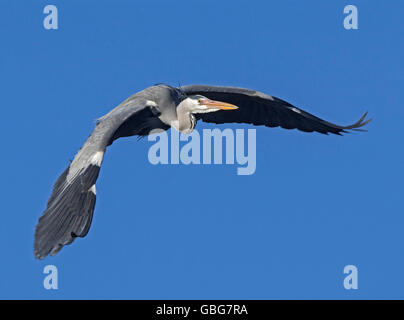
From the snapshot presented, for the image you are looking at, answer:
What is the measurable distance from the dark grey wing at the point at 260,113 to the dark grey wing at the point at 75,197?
2.23 metres

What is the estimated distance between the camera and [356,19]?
11648 mm

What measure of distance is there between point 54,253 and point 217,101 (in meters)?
4.45

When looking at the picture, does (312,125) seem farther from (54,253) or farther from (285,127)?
(54,253)

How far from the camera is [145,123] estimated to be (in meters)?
12.1

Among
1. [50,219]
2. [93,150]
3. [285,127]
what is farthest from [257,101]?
[50,219]

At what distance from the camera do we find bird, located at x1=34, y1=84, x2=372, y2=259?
9414 millimetres

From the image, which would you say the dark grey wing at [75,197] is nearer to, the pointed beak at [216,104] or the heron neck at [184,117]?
the heron neck at [184,117]

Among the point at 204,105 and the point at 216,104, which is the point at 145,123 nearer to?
the point at 204,105

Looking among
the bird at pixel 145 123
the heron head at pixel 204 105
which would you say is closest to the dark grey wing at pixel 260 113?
the bird at pixel 145 123

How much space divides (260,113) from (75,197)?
4349 millimetres

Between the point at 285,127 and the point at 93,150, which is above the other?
the point at 285,127

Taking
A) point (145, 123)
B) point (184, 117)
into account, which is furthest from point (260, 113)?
point (145, 123)

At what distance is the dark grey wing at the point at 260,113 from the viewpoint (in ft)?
41.7

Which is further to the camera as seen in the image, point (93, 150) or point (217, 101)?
point (217, 101)
